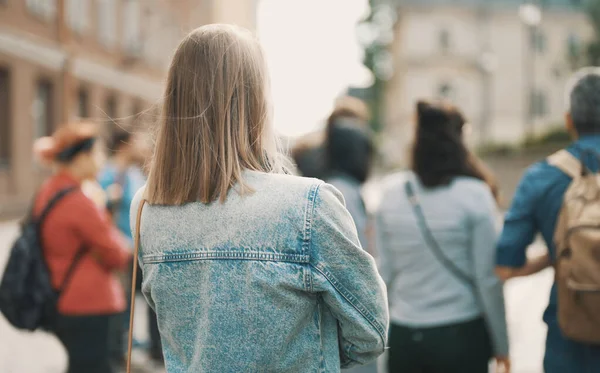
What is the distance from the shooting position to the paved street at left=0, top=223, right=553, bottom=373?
22.2 ft

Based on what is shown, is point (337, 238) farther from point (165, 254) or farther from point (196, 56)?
point (196, 56)

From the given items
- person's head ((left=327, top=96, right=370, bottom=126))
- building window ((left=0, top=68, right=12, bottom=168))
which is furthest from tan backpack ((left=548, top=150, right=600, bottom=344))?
building window ((left=0, top=68, right=12, bottom=168))

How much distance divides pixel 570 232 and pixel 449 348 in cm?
99

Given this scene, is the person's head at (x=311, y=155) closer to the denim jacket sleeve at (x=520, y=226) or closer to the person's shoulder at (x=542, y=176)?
the denim jacket sleeve at (x=520, y=226)

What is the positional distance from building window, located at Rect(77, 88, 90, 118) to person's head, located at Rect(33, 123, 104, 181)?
73.6 feet

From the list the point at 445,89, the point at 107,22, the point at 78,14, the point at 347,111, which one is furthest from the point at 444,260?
the point at 445,89

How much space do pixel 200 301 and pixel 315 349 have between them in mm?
335

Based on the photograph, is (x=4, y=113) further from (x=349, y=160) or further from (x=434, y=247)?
(x=434, y=247)

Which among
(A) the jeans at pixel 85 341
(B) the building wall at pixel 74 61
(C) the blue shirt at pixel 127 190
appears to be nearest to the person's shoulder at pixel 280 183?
(A) the jeans at pixel 85 341

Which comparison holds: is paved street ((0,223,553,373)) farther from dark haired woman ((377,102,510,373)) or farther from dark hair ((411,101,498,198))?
dark hair ((411,101,498,198))

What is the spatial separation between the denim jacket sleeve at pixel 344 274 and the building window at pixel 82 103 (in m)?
25.6

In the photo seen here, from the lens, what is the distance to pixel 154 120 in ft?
7.86

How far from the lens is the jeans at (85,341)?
14.4ft

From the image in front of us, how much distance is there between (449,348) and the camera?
365cm
